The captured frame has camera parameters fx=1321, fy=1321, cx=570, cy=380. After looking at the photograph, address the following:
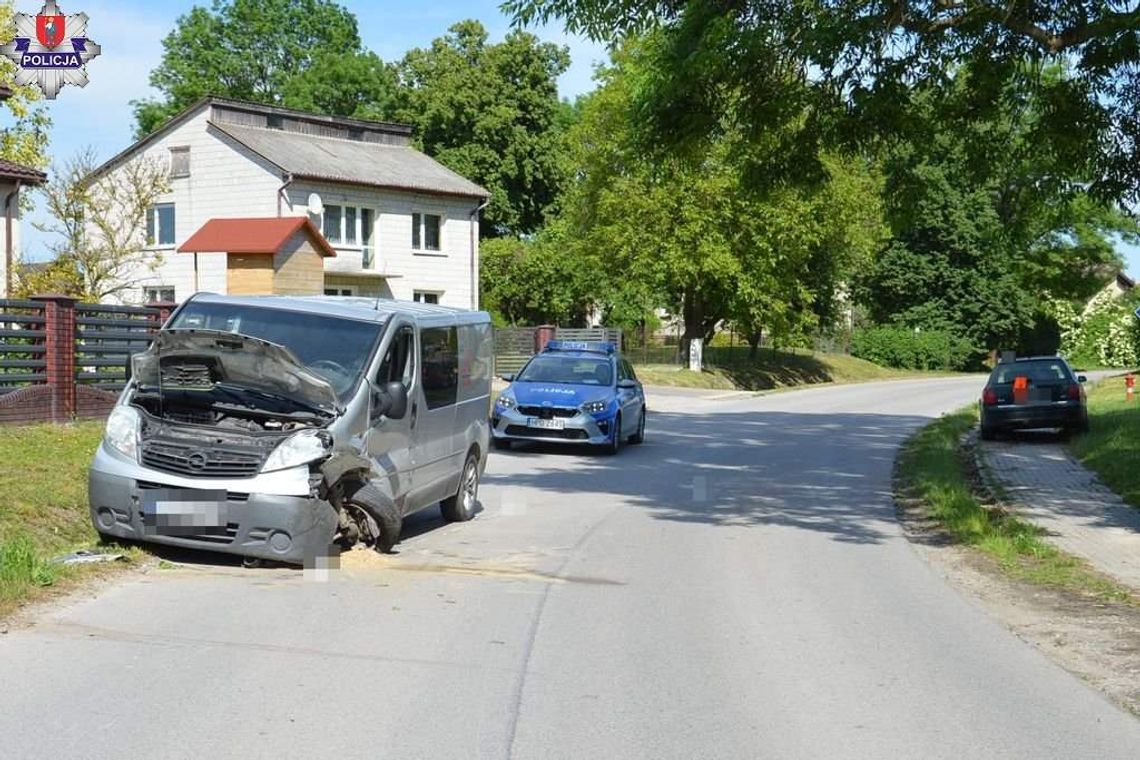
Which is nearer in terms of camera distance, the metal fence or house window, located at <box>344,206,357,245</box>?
the metal fence

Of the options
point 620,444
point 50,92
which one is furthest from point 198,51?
point 620,444

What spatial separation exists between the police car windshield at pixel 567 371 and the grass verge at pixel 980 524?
197 inches

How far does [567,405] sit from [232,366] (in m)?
11.0

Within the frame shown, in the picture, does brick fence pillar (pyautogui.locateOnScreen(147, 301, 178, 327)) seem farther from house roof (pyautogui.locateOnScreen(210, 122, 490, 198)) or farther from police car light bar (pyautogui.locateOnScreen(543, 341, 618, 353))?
house roof (pyautogui.locateOnScreen(210, 122, 490, 198))

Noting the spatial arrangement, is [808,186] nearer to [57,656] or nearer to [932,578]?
[932,578]

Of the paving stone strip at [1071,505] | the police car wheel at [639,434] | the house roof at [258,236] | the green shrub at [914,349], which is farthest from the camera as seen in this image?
the green shrub at [914,349]

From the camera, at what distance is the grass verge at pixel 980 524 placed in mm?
10398

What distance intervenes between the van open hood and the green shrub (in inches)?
2444

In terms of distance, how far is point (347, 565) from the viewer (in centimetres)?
979

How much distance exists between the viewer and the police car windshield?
2164 centimetres

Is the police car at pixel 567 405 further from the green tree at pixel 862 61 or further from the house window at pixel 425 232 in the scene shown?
the house window at pixel 425 232

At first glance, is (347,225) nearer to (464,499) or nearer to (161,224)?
(161,224)

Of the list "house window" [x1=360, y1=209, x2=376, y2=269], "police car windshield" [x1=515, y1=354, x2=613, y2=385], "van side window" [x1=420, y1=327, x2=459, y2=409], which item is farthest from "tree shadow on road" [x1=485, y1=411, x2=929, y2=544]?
"house window" [x1=360, y1=209, x2=376, y2=269]

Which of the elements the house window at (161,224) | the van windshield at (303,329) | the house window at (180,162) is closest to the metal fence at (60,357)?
the van windshield at (303,329)
